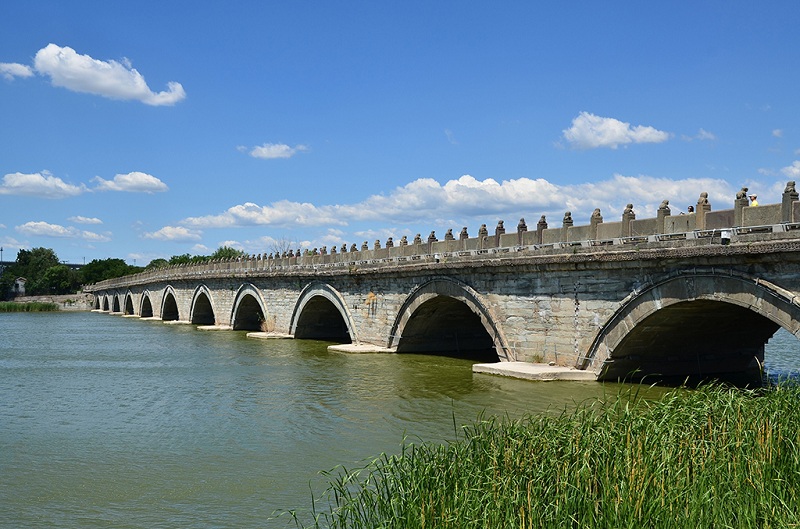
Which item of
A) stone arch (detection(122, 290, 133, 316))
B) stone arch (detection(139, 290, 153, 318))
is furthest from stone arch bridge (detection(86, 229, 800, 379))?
stone arch (detection(122, 290, 133, 316))

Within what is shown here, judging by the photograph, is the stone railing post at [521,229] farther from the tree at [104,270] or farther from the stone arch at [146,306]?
the tree at [104,270]

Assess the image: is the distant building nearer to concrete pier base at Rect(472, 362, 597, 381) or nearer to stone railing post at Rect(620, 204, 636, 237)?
concrete pier base at Rect(472, 362, 597, 381)

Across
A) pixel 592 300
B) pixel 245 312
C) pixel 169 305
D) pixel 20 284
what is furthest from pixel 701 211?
pixel 20 284

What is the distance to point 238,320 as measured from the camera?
48.8 meters

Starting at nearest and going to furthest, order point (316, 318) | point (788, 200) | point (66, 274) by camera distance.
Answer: point (788, 200) < point (316, 318) < point (66, 274)

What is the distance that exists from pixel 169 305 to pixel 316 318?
3273 centimetres

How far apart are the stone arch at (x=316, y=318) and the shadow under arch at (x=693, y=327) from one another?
761 inches

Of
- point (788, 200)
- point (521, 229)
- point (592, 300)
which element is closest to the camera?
point (788, 200)

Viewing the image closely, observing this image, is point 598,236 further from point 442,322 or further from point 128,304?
point 128,304

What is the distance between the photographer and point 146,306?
7819 cm

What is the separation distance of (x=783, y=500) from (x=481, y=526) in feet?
10.3

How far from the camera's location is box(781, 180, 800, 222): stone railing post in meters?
14.7

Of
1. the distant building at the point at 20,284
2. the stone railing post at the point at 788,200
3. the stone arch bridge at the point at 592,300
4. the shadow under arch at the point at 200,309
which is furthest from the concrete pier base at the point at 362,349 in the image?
the distant building at the point at 20,284

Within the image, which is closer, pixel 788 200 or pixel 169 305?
pixel 788 200
